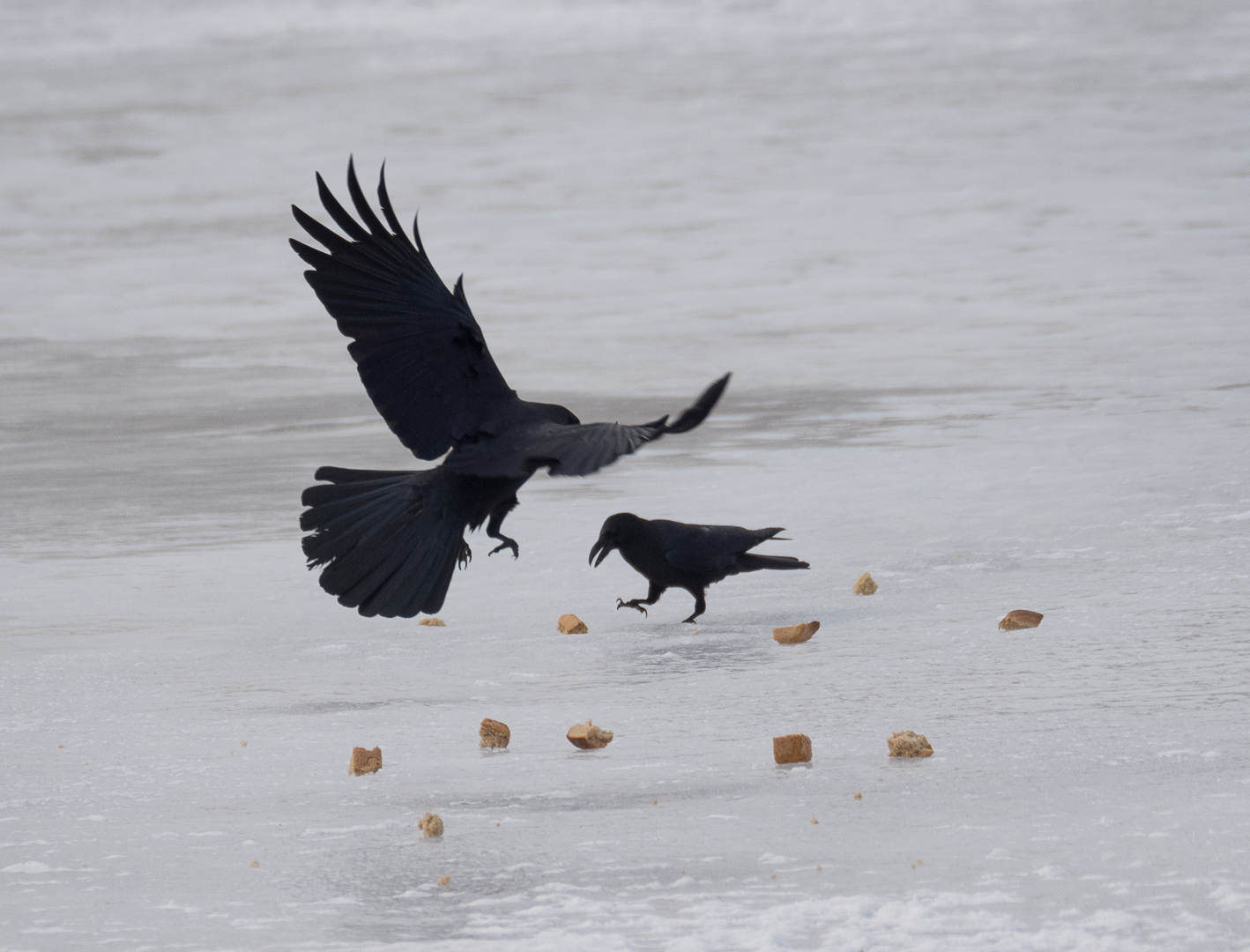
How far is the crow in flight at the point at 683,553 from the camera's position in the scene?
173 inches

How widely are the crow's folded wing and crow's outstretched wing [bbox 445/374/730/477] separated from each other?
16.0 inches

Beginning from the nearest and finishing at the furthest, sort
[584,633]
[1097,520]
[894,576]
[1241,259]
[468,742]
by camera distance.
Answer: [468,742], [584,633], [894,576], [1097,520], [1241,259]

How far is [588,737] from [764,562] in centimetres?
135

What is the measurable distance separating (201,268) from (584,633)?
7238mm

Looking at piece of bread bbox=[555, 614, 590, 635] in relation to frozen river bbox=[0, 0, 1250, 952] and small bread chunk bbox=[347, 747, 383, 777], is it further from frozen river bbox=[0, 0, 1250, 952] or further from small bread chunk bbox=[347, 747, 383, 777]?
small bread chunk bbox=[347, 747, 383, 777]

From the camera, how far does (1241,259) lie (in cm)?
955

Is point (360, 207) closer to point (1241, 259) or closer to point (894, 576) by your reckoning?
point (894, 576)

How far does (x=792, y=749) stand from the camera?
3.18 m

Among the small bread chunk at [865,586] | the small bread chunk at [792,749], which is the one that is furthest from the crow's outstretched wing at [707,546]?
the small bread chunk at [792,749]

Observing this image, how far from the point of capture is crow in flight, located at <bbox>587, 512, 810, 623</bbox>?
439 cm

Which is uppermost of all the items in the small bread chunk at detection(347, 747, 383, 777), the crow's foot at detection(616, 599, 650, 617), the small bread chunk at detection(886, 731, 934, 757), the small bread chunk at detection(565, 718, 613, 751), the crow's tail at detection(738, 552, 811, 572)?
the crow's tail at detection(738, 552, 811, 572)

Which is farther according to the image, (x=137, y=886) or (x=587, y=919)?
(x=137, y=886)

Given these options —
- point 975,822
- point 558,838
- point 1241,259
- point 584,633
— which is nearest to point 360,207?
point 584,633

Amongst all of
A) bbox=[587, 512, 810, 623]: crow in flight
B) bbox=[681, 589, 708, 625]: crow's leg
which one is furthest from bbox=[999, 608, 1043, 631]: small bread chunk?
bbox=[681, 589, 708, 625]: crow's leg
